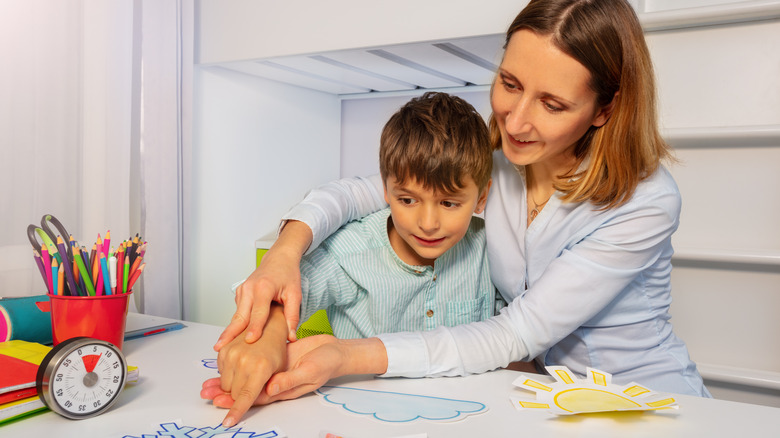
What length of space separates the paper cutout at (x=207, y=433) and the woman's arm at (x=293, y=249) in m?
0.12

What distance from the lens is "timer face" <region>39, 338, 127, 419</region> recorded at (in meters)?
0.64

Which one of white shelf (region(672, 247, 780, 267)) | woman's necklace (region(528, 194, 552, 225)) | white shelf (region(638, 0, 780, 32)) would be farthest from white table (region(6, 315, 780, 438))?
white shelf (region(638, 0, 780, 32))

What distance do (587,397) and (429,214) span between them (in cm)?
37

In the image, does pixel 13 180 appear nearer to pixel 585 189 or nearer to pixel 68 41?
pixel 68 41

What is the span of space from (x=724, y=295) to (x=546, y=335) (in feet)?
2.29

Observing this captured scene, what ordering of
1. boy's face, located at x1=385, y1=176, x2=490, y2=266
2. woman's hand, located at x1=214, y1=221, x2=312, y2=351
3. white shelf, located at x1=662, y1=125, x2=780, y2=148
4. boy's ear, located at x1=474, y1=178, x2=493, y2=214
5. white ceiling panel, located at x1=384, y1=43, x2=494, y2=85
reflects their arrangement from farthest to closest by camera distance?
white ceiling panel, located at x1=384, y1=43, x2=494, y2=85 < white shelf, located at x1=662, y1=125, x2=780, y2=148 < boy's ear, located at x1=474, y1=178, x2=493, y2=214 < boy's face, located at x1=385, y1=176, x2=490, y2=266 < woman's hand, located at x1=214, y1=221, x2=312, y2=351

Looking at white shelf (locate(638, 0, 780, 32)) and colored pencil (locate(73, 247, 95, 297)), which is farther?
white shelf (locate(638, 0, 780, 32))

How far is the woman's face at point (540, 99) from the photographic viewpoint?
0.87 m

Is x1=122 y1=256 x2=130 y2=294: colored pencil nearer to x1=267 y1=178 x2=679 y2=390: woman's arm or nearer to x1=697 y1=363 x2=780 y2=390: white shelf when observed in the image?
x1=267 y1=178 x2=679 y2=390: woman's arm

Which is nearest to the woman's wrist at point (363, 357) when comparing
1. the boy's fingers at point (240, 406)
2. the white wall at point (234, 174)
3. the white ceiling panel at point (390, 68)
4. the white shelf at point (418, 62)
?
the boy's fingers at point (240, 406)

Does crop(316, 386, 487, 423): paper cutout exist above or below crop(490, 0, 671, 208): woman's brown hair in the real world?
below

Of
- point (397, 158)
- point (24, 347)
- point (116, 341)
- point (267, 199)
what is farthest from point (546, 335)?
point (267, 199)

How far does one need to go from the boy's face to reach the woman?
0.10m

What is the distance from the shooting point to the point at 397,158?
987 mm
